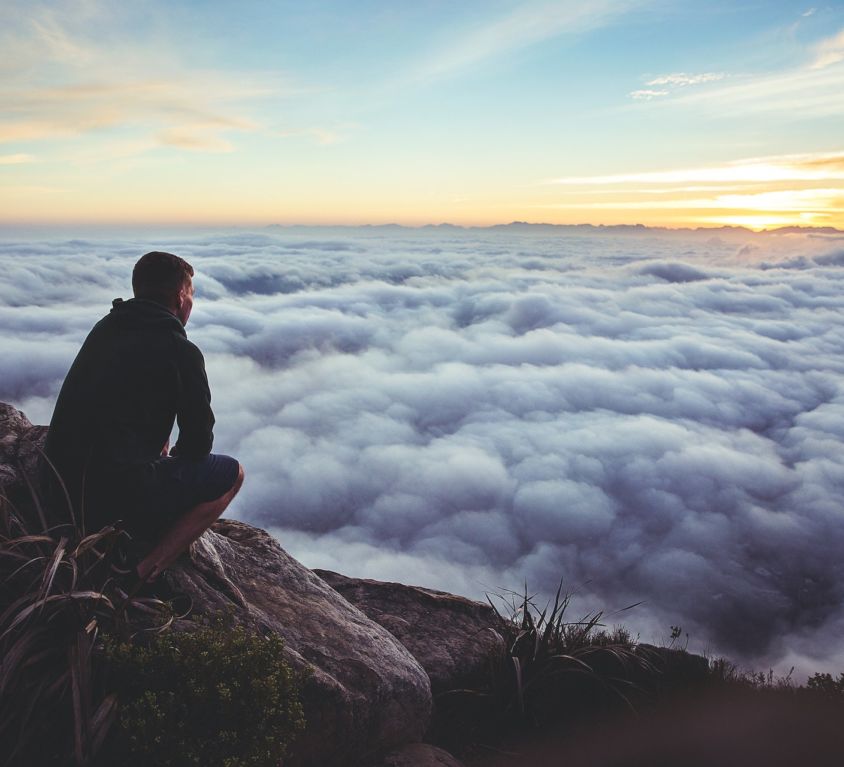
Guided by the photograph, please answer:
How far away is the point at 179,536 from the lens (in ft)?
10.7

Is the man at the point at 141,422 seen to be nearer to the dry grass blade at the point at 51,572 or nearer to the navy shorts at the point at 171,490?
the navy shorts at the point at 171,490

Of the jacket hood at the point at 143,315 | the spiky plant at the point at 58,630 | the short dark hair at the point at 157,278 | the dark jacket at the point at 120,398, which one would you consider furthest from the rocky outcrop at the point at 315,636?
the short dark hair at the point at 157,278

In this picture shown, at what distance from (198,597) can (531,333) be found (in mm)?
120326

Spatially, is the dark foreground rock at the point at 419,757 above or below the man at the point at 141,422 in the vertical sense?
below

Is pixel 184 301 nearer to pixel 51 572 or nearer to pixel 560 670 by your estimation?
pixel 51 572

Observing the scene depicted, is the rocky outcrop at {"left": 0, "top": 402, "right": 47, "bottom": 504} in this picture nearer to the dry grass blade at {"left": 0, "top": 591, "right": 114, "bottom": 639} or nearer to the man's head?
the dry grass blade at {"left": 0, "top": 591, "right": 114, "bottom": 639}

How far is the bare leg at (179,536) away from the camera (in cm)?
312

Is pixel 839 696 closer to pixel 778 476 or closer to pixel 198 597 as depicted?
pixel 198 597

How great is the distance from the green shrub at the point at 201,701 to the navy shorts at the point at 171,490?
24.3 inches

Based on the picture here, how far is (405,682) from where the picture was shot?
3.84 metres

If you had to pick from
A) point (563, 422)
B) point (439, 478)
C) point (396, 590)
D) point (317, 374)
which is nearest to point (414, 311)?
point (317, 374)

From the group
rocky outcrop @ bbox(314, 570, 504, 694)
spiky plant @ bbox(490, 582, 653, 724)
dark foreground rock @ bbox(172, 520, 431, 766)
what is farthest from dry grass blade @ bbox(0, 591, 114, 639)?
spiky plant @ bbox(490, 582, 653, 724)

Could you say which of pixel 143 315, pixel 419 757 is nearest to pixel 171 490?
pixel 143 315

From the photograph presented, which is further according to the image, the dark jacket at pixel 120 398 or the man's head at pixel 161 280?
the man's head at pixel 161 280
